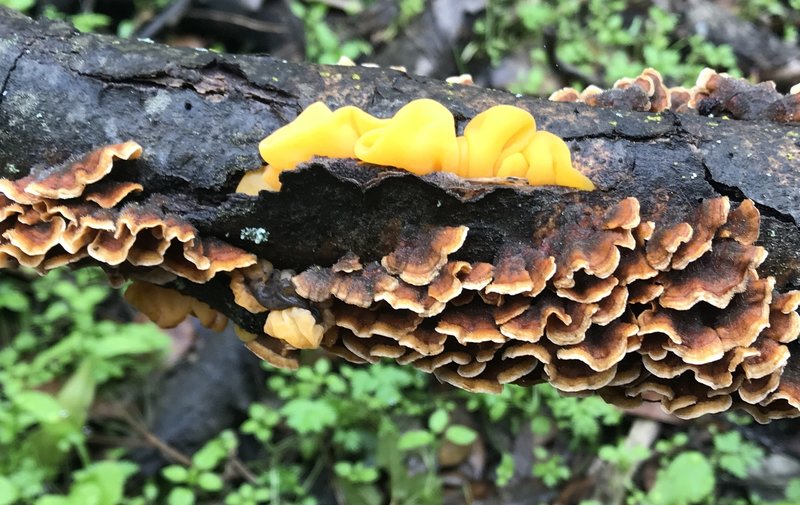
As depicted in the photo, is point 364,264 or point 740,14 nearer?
point 364,264


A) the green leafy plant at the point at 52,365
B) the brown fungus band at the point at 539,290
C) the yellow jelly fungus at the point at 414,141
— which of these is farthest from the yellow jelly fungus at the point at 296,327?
the green leafy plant at the point at 52,365

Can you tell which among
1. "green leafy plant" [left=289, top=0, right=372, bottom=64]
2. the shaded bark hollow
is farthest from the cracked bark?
"green leafy plant" [left=289, top=0, right=372, bottom=64]

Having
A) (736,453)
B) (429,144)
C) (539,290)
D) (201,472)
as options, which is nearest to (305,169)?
(429,144)

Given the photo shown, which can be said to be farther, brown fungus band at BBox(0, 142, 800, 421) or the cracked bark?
the cracked bark

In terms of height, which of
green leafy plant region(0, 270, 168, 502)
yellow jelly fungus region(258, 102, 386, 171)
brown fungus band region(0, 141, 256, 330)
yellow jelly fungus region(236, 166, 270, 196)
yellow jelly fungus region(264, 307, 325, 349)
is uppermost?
Answer: yellow jelly fungus region(258, 102, 386, 171)

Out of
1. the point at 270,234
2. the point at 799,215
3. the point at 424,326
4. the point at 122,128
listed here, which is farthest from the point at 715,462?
the point at 122,128

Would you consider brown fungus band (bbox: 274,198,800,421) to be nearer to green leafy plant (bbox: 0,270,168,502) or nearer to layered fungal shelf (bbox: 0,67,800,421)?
layered fungal shelf (bbox: 0,67,800,421)

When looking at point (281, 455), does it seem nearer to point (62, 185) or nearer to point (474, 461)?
point (474, 461)
